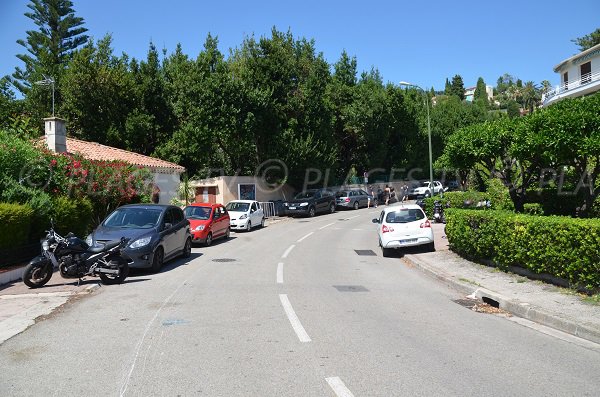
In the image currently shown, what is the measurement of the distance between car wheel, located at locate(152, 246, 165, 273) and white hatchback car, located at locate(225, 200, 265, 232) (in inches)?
428

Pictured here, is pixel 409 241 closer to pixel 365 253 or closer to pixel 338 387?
pixel 365 253

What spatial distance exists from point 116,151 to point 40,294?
765 inches

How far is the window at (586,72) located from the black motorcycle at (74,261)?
139 ft

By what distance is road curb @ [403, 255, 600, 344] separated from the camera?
675cm

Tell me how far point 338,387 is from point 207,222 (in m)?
14.7

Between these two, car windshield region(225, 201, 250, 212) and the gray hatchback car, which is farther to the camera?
car windshield region(225, 201, 250, 212)

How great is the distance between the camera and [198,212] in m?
19.6

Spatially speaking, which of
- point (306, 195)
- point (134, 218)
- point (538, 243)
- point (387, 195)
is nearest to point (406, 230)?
point (538, 243)

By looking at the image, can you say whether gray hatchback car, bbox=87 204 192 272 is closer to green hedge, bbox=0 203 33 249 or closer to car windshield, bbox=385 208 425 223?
green hedge, bbox=0 203 33 249

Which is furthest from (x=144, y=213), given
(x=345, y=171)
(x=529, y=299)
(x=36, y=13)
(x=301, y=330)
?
(x=36, y=13)

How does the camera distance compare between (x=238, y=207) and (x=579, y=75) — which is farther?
(x=579, y=75)

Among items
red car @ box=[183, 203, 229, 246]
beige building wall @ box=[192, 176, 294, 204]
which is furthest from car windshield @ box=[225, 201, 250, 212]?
beige building wall @ box=[192, 176, 294, 204]

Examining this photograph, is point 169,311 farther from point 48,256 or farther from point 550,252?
point 550,252

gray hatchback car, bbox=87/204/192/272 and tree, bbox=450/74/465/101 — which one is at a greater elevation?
tree, bbox=450/74/465/101
